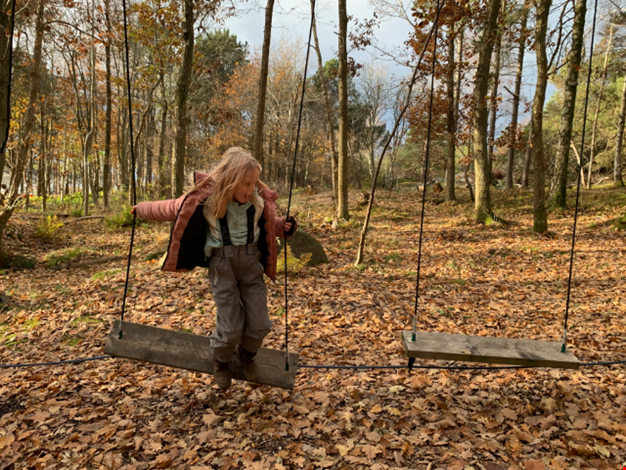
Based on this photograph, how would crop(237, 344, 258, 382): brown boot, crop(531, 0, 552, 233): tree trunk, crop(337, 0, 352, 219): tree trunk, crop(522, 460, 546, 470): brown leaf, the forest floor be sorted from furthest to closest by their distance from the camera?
crop(337, 0, 352, 219): tree trunk → crop(531, 0, 552, 233): tree trunk → crop(237, 344, 258, 382): brown boot → the forest floor → crop(522, 460, 546, 470): brown leaf

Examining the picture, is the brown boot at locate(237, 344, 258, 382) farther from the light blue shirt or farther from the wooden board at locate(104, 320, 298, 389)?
the light blue shirt

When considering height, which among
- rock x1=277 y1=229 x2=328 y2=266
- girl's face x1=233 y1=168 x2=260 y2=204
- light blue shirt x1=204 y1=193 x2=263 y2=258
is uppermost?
girl's face x1=233 y1=168 x2=260 y2=204

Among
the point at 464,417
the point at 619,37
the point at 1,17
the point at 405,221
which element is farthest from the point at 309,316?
the point at 619,37

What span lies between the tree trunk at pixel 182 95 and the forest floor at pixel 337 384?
1975 millimetres

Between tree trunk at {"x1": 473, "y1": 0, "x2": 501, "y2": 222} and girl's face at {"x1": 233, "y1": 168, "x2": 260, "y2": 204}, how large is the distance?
33.8 feet

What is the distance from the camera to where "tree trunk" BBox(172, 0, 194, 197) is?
724 cm

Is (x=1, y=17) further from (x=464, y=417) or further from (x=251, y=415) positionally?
(x=464, y=417)

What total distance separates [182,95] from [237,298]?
5955 mm

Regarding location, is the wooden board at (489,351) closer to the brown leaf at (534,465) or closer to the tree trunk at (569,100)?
the brown leaf at (534,465)

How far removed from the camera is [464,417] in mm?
3223

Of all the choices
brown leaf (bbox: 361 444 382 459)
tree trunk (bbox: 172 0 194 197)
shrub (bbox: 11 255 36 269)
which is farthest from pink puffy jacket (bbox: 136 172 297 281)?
shrub (bbox: 11 255 36 269)

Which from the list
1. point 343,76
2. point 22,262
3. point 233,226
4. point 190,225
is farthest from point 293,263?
point 343,76

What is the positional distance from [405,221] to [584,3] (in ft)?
26.2

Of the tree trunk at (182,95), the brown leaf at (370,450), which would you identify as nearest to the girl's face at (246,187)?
the brown leaf at (370,450)
